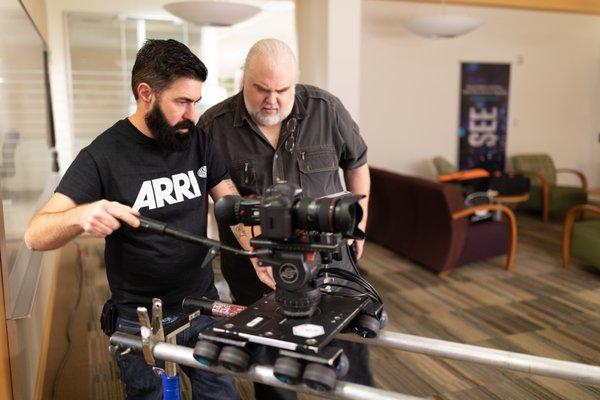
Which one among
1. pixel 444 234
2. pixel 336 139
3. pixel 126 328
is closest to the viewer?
pixel 126 328

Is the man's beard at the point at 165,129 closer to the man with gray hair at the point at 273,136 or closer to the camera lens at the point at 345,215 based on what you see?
the man with gray hair at the point at 273,136

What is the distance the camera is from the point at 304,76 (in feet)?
16.0

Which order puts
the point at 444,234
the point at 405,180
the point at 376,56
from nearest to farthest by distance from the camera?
the point at 444,234 → the point at 405,180 → the point at 376,56

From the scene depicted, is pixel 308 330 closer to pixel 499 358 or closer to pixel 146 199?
pixel 499 358

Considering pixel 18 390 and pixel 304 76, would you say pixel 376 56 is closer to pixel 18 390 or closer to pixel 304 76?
pixel 304 76

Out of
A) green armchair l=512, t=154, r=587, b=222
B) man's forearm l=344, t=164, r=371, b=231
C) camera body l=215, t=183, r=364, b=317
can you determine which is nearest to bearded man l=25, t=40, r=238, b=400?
camera body l=215, t=183, r=364, b=317

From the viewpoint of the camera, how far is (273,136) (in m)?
1.94

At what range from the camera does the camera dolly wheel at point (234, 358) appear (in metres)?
0.97

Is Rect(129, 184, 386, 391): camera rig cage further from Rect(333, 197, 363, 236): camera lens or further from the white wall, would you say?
the white wall

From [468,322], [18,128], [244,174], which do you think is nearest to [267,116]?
[244,174]

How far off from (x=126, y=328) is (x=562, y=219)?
6.18 metres

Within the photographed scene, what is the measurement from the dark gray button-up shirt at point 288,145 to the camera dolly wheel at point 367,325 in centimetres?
84

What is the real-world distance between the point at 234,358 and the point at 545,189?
241 inches

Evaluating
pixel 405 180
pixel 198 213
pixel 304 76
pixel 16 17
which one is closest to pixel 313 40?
pixel 304 76
